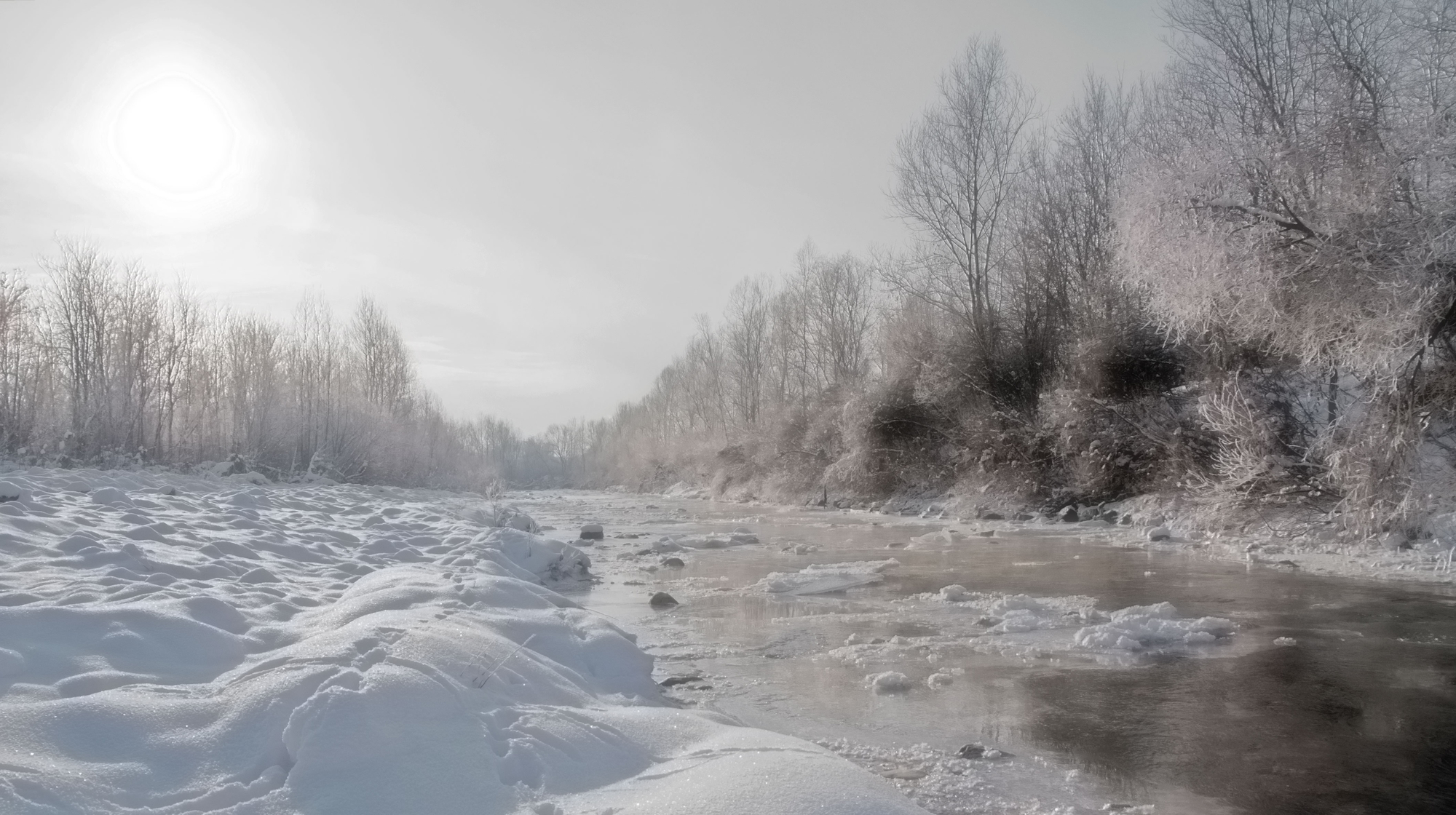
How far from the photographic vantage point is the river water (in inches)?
141

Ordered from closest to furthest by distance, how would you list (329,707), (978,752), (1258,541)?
(329,707)
(978,752)
(1258,541)

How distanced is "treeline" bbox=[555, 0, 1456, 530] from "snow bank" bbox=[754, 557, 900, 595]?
524cm

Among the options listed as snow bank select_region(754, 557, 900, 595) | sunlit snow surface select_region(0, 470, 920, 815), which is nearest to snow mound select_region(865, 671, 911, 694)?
sunlit snow surface select_region(0, 470, 920, 815)

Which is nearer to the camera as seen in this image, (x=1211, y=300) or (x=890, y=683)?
(x=890, y=683)

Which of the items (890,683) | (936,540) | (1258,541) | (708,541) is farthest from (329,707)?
(936,540)

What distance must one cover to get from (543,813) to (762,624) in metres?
4.75

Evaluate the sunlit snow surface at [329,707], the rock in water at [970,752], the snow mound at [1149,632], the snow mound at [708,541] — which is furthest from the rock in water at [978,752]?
the snow mound at [708,541]

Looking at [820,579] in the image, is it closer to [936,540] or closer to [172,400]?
[936,540]

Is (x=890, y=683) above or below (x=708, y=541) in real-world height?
below

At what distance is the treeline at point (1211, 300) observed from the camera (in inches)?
320

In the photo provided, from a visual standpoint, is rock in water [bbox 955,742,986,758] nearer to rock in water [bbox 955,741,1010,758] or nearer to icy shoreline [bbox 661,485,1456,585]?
rock in water [bbox 955,741,1010,758]

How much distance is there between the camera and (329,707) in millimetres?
3045

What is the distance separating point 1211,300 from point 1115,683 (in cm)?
669

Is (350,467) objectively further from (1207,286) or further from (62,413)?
(1207,286)
